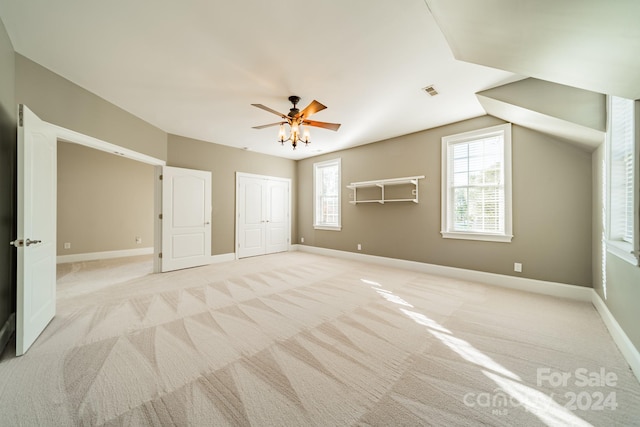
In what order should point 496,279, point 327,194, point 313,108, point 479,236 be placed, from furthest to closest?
point 327,194 < point 479,236 < point 496,279 < point 313,108

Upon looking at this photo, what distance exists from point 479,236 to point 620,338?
80.4 inches

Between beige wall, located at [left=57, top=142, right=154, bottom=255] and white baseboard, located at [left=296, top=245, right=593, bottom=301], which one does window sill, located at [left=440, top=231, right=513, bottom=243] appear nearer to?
white baseboard, located at [left=296, top=245, right=593, bottom=301]

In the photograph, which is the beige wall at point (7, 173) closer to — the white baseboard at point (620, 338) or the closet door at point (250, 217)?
the closet door at point (250, 217)

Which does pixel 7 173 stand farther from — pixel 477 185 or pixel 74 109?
pixel 477 185

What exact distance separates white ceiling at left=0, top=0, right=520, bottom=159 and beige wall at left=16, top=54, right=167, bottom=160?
4.7 inches

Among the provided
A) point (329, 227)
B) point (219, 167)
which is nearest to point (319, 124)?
point (219, 167)

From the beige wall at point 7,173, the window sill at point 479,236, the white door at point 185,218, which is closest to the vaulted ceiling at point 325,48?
the beige wall at point 7,173

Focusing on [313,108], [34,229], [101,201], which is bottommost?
[34,229]

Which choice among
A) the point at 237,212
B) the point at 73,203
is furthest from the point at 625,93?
the point at 73,203

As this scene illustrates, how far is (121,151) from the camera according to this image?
12.4 feet

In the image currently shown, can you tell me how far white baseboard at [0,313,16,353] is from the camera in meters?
2.02

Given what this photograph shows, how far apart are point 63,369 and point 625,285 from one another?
4555 millimetres

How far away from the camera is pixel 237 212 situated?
5.97 m

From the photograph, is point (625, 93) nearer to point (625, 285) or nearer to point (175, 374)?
point (625, 285)
